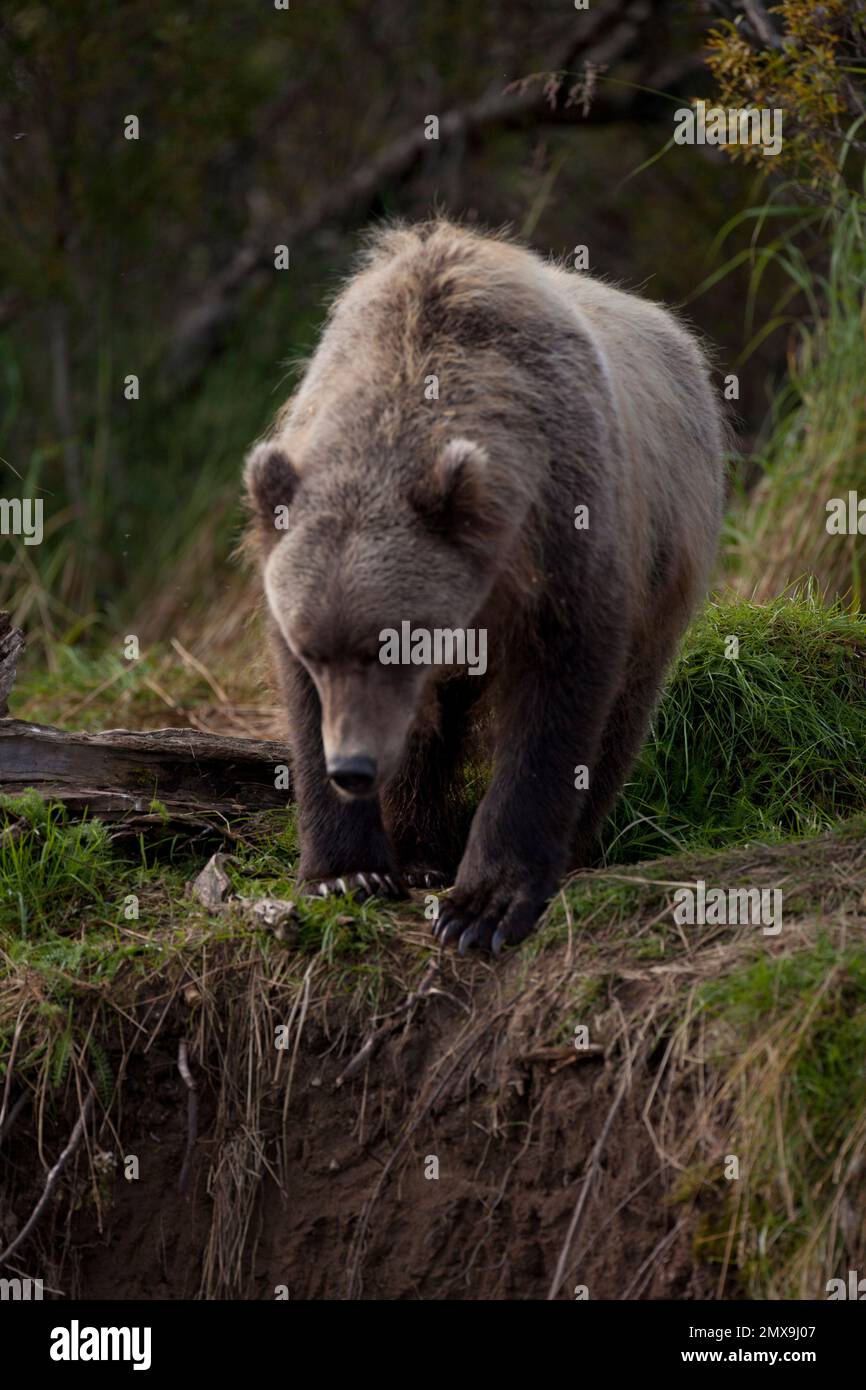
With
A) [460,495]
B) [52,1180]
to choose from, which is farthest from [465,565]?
[52,1180]

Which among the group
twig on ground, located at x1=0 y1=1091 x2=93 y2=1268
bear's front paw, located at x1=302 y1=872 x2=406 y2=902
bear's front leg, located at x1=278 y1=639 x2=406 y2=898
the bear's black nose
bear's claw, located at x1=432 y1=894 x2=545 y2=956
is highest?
the bear's black nose

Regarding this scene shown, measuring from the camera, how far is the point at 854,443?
7883 millimetres

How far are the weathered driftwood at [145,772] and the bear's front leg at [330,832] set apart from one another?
0.77 m

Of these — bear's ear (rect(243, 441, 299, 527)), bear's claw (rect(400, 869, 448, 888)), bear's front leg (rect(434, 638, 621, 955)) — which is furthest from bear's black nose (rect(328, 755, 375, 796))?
bear's claw (rect(400, 869, 448, 888))

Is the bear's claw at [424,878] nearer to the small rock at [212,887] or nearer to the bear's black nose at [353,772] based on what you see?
the small rock at [212,887]

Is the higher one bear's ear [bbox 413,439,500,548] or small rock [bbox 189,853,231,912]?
bear's ear [bbox 413,439,500,548]

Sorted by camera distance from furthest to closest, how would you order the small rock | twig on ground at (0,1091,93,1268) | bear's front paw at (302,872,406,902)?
the small rock, bear's front paw at (302,872,406,902), twig on ground at (0,1091,93,1268)

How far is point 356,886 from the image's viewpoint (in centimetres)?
516

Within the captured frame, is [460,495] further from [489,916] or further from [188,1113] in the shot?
[188,1113]

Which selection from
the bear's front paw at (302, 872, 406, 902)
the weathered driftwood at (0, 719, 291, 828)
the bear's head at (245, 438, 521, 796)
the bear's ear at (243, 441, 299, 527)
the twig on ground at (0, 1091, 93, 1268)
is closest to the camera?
the bear's head at (245, 438, 521, 796)

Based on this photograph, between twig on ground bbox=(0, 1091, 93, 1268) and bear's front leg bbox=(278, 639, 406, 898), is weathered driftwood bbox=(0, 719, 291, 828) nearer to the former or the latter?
bear's front leg bbox=(278, 639, 406, 898)

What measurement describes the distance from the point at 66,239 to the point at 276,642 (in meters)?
7.26

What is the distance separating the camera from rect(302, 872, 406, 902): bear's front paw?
5133 mm

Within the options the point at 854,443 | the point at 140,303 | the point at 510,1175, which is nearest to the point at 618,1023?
the point at 510,1175
